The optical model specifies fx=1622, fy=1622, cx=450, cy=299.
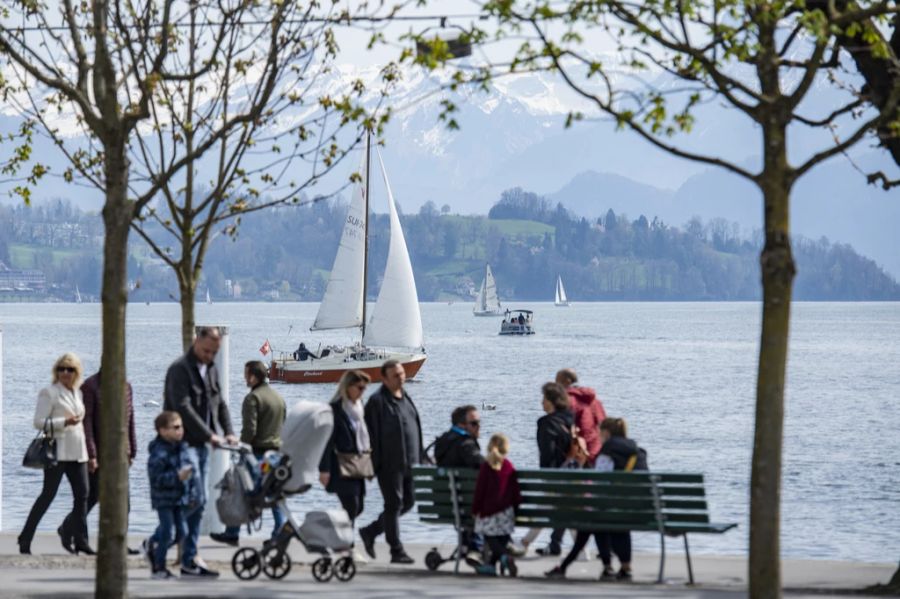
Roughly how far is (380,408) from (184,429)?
6.41 ft

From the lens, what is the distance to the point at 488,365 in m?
114

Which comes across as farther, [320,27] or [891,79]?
[320,27]

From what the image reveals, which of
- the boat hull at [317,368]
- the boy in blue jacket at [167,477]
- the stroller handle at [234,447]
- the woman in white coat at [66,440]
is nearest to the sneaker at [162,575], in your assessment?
the boy in blue jacket at [167,477]

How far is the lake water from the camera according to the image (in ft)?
101

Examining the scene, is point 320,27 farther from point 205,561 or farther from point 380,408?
point 205,561

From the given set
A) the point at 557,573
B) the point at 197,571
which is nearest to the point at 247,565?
the point at 197,571

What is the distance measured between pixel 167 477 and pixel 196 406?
78 centimetres

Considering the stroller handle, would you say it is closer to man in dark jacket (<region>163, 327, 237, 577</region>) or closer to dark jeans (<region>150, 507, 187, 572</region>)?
man in dark jacket (<region>163, 327, 237, 577</region>)

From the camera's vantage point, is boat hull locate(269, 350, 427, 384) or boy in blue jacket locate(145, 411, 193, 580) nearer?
boy in blue jacket locate(145, 411, 193, 580)

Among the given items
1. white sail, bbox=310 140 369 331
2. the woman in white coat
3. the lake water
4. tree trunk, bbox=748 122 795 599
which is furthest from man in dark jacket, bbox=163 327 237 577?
white sail, bbox=310 140 369 331

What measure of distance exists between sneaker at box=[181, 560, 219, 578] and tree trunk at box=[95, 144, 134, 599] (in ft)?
7.12

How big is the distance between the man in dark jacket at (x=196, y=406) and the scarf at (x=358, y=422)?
113 centimetres

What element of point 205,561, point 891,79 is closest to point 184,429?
point 205,561

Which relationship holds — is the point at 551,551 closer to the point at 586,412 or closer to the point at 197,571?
the point at 586,412
